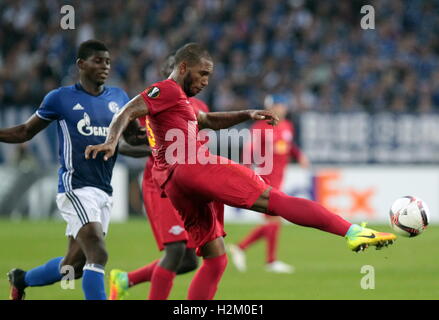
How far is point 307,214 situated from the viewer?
5.98 meters

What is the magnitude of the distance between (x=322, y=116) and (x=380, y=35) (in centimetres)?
447

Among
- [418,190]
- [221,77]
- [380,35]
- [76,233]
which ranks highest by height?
[380,35]

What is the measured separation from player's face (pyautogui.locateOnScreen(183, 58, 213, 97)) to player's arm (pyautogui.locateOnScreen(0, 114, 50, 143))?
1432 millimetres

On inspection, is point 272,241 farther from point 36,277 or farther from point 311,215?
point 311,215

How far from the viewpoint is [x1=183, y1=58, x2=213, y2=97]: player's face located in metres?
6.38

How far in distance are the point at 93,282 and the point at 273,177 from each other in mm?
6204

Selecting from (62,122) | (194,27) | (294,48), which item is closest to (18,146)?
(194,27)

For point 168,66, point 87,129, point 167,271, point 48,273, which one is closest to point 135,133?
point 87,129

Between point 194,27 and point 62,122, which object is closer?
point 62,122

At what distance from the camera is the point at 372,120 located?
18109mm

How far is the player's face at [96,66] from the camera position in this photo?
7.12 m

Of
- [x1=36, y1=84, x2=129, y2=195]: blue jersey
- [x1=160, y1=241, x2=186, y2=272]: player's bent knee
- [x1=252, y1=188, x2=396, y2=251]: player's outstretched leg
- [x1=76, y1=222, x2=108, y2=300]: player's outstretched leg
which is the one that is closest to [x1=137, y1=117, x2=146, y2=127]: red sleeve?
[x1=36, y1=84, x2=129, y2=195]: blue jersey

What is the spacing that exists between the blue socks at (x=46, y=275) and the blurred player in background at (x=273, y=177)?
4.40 meters
